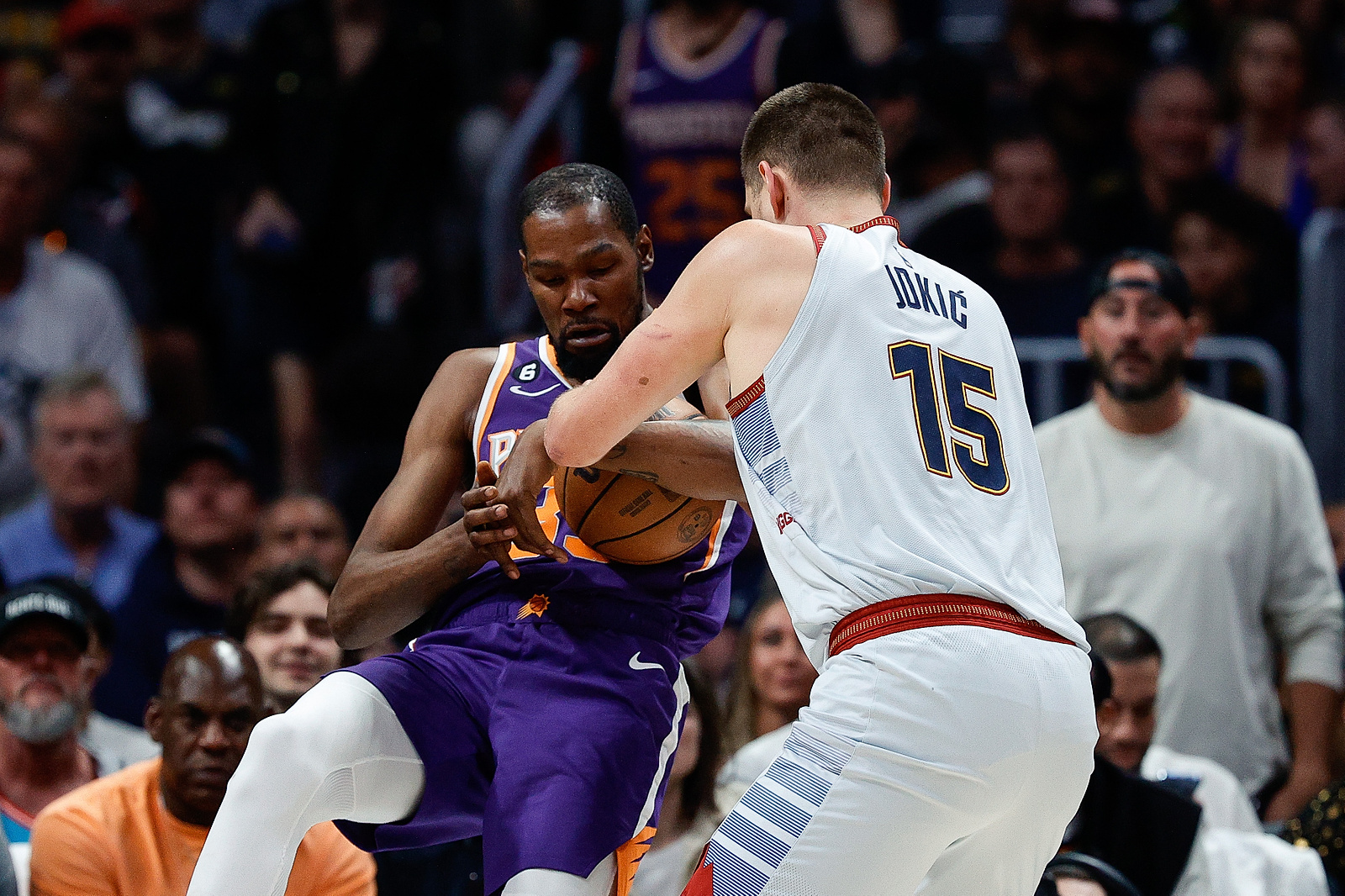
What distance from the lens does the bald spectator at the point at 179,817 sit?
515 cm

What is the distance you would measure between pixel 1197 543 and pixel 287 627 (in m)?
3.32

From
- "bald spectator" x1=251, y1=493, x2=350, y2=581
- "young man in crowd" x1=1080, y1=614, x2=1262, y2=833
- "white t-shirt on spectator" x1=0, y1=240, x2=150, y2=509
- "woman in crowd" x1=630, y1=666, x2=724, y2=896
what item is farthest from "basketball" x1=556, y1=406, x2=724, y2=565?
"white t-shirt on spectator" x1=0, y1=240, x2=150, y2=509

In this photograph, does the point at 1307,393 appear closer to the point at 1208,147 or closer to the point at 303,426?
the point at 1208,147

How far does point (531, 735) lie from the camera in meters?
3.88

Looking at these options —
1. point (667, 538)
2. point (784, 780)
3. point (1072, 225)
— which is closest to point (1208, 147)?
point (1072, 225)

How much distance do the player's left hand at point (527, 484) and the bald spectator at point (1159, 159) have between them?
5.24 meters

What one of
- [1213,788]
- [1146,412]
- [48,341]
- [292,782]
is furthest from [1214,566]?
[48,341]

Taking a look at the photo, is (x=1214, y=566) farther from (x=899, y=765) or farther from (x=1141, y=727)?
(x=899, y=765)

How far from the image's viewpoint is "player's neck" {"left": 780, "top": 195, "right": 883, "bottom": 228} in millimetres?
3742

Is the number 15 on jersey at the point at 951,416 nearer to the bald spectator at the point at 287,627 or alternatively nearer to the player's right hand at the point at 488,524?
the player's right hand at the point at 488,524

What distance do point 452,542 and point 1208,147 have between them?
5706mm

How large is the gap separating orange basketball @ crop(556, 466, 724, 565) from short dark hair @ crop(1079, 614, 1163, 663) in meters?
2.30

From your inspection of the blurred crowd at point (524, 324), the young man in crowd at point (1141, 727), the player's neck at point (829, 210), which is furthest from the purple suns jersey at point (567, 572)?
the young man in crowd at point (1141, 727)

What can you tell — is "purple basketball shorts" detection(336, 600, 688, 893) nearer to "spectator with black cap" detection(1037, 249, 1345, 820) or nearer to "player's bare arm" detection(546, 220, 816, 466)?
"player's bare arm" detection(546, 220, 816, 466)
